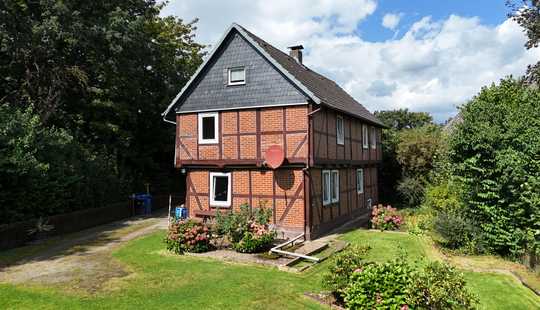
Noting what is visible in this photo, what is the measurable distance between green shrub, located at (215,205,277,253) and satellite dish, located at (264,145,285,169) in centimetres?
207

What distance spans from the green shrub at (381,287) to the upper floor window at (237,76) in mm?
11317

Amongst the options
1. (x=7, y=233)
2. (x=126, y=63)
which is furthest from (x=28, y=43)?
(x=7, y=233)

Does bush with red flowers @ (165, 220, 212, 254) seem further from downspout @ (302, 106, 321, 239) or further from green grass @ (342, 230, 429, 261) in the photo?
green grass @ (342, 230, 429, 261)

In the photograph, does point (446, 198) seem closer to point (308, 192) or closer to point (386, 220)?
point (386, 220)

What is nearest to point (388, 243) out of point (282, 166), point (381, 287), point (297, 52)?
point (282, 166)

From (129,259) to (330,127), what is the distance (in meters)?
9.99

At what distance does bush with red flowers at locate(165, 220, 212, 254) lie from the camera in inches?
540

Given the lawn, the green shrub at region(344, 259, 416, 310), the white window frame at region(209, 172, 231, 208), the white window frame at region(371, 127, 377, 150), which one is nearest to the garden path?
the lawn

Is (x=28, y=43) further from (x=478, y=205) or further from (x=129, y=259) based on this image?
(x=478, y=205)

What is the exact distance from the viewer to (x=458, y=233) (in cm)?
1397

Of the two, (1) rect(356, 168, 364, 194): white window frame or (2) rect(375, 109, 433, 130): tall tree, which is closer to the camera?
(1) rect(356, 168, 364, 194): white window frame

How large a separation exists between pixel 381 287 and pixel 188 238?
313 inches

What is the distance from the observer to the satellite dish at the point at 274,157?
15.7 metres

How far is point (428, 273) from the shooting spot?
284 inches
